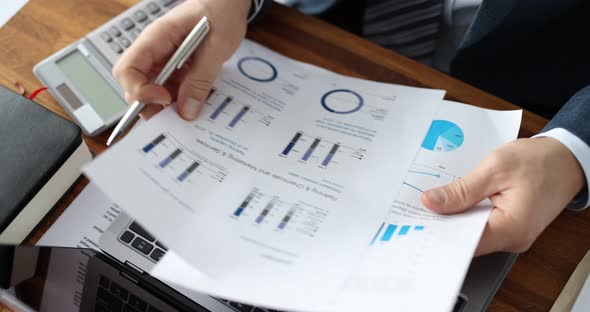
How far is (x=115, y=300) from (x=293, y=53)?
0.37 m

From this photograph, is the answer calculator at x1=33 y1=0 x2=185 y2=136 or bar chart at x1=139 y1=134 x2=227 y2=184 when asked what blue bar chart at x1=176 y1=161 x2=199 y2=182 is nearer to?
bar chart at x1=139 y1=134 x2=227 y2=184

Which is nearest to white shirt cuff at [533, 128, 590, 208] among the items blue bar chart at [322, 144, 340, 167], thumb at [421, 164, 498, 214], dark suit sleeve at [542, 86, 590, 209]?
dark suit sleeve at [542, 86, 590, 209]

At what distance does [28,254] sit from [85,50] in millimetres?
270

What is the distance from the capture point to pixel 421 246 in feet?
1.39

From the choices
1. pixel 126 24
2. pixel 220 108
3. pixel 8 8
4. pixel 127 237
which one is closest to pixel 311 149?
pixel 220 108

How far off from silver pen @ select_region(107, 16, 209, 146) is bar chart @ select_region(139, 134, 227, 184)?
59 mm

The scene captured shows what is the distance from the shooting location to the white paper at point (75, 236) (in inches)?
18.7

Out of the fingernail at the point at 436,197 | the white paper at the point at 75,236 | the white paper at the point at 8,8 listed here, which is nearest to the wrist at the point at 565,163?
the fingernail at the point at 436,197

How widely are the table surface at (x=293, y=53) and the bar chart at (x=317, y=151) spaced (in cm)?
17

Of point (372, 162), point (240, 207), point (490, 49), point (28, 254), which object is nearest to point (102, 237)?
point (28, 254)

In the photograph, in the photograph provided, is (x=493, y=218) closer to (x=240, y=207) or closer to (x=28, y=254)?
(x=240, y=207)

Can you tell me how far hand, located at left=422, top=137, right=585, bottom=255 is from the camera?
45 cm

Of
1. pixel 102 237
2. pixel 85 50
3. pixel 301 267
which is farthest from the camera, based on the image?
pixel 85 50

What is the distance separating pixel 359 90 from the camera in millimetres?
596
